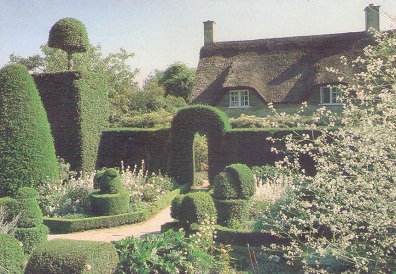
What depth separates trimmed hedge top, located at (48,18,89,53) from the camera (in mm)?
15719

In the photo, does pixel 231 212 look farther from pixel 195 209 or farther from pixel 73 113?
pixel 73 113

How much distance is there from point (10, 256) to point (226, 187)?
14.1 ft

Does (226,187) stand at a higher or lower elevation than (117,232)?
higher

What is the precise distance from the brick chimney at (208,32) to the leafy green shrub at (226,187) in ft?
57.8

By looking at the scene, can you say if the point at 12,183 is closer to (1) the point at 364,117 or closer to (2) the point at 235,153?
(2) the point at 235,153

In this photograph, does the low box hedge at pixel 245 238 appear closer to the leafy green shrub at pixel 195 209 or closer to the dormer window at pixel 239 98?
the leafy green shrub at pixel 195 209

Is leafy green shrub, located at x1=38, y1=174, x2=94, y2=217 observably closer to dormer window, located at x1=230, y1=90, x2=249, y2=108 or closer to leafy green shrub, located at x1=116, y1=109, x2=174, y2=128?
leafy green shrub, located at x1=116, y1=109, x2=174, y2=128

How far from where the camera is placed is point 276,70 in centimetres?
2305

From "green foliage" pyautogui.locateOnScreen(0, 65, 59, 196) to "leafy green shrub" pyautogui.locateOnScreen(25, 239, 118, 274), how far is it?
681 cm

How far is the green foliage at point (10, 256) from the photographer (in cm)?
591

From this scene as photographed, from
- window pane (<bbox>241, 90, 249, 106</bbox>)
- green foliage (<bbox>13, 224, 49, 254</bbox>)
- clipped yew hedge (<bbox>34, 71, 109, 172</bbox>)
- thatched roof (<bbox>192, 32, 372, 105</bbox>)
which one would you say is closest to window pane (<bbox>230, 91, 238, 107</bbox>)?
window pane (<bbox>241, 90, 249, 106</bbox>)

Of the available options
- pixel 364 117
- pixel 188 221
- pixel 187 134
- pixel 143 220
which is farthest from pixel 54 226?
pixel 364 117

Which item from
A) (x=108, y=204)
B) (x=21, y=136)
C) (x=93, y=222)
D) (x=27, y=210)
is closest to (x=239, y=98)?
(x=21, y=136)

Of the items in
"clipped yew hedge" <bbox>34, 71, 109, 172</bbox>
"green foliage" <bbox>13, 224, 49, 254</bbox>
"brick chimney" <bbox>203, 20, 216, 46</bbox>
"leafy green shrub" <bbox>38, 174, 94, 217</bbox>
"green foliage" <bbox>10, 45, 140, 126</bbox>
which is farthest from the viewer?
"green foliage" <bbox>10, 45, 140, 126</bbox>
